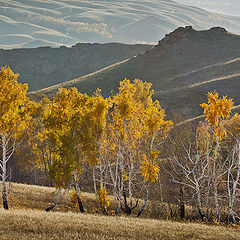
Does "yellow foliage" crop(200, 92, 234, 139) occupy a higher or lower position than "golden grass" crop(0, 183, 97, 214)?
higher

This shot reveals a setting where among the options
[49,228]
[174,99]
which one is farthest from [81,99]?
[174,99]

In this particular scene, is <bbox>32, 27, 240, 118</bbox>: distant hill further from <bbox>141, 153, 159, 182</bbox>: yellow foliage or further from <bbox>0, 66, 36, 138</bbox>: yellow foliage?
<bbox>0, 66, 36, 138</bbox>: yellow foliage

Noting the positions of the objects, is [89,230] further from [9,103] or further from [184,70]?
[184,70]

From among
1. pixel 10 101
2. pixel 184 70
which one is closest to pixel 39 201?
pixel 10 101

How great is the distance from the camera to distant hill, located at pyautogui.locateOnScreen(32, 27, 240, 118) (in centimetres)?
8331

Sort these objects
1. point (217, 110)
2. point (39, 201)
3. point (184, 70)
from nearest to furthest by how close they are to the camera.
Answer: point (217, 110), point (39, 201), point (184, 70)

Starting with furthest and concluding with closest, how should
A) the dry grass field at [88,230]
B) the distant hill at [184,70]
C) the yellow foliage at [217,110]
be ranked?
the distant hill at [184,70]
the yellow foliage at [217,110]
the dry grass field at [88,230]

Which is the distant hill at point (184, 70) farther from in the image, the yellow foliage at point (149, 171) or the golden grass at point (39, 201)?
the yellow foliage at point (149, 171)

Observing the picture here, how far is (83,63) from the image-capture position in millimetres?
198750

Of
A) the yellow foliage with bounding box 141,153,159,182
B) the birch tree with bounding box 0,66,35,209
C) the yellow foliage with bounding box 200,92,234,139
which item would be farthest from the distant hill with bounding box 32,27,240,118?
the birch tree with bounding box 0,66,35,209

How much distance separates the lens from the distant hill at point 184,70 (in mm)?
83312

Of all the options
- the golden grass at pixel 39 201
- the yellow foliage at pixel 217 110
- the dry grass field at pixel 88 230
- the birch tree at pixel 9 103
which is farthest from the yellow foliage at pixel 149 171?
the birch tree at pixel 9 103

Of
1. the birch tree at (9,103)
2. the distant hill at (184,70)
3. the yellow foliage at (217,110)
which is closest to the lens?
the yellow foliage at (217,110)

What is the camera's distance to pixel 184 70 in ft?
400
